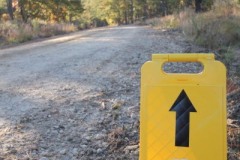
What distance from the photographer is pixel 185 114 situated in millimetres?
2564

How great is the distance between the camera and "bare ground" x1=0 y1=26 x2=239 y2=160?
12.1 feet

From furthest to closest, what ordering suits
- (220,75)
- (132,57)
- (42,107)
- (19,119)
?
(132,57) → (42,107) → (19,119) → (220,75)

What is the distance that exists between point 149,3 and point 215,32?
5614 centimetres

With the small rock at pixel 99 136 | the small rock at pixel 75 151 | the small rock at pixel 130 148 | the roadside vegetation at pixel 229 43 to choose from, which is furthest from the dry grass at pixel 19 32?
the small rock at pixel 130 148

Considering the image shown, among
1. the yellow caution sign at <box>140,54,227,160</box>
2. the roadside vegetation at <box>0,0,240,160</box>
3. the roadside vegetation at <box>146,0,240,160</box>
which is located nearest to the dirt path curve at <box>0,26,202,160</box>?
the roadside vegetation at <box>146,0,240,160</box>

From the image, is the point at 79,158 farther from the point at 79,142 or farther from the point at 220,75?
the point at 220,75

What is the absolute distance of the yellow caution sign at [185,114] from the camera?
99.0 inches

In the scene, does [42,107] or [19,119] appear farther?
[42,107]

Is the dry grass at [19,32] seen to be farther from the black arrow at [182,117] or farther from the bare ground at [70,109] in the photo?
the black arrow at [182,117]

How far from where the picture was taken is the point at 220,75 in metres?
2.54

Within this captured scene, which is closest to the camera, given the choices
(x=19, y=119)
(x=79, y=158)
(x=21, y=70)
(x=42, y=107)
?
(x=79, y=158)

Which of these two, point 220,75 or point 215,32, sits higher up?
point 220,75

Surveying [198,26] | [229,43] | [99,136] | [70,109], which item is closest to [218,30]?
[229,43]

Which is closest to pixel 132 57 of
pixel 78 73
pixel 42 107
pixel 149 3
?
pixel 78 73
